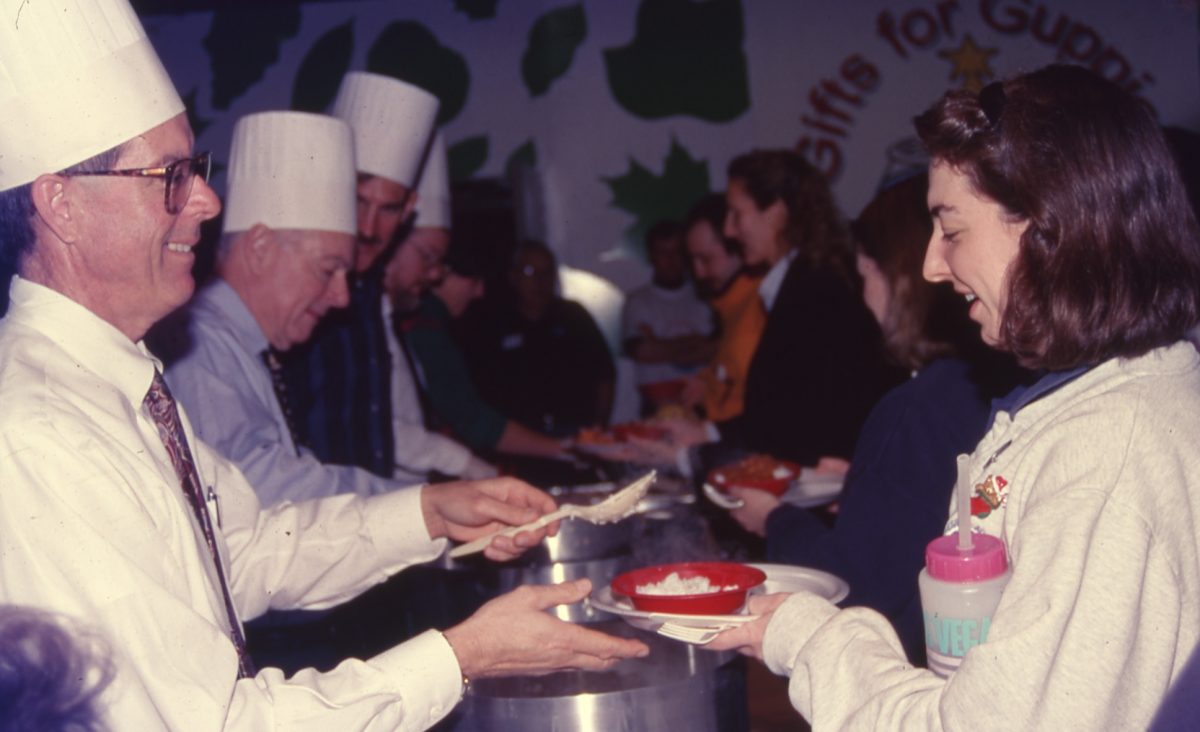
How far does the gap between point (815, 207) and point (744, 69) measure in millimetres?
3424

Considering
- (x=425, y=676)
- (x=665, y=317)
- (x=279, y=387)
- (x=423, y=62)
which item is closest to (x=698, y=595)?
(x=425, y=676)

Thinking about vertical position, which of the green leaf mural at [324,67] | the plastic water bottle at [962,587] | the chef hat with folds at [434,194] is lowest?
the plastic water bottle at [962,587]

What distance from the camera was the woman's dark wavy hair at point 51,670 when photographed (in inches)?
35.9

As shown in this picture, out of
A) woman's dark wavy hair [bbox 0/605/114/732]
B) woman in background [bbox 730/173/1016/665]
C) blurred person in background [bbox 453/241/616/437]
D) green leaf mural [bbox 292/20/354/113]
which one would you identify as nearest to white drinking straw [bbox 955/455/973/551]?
woman in background [bbox 730/173/1016/665]

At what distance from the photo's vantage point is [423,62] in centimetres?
625

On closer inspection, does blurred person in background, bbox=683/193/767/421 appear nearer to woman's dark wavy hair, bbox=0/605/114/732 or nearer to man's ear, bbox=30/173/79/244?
man's ear, bbox=30/173/79/244

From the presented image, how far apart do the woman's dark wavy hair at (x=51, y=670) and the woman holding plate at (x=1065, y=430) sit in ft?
2.10

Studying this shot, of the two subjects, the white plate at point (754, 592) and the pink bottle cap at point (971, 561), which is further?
the white plate at point (754, 592)

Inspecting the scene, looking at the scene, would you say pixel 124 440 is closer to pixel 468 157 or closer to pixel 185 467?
pixel 185 467

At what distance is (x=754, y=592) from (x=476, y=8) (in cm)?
540

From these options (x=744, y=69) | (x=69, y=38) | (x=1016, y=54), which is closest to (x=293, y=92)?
(x=744, y=69)

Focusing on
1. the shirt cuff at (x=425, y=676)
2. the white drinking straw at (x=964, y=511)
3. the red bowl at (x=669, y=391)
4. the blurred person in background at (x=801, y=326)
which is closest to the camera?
the white drinking straw at (x=964, y=511)

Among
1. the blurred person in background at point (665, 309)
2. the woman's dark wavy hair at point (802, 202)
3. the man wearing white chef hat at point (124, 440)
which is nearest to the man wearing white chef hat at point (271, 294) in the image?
the man wearing white chef hat at point (124, 440)

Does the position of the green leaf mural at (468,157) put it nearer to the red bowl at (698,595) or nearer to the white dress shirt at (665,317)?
the white dress shirt at (665,317)
